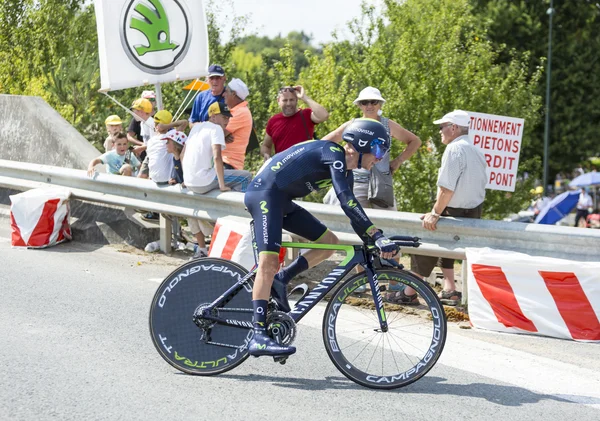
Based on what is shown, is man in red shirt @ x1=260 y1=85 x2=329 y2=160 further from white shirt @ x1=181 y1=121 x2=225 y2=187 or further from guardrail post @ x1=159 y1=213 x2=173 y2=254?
guardrail post @ x1=159 y1=213 x2=173 y2=254

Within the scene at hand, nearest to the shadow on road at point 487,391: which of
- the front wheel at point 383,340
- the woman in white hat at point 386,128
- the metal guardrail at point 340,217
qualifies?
the front wheel at point 383,340

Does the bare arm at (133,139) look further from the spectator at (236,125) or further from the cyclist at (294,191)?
the cyclist at (294,191)

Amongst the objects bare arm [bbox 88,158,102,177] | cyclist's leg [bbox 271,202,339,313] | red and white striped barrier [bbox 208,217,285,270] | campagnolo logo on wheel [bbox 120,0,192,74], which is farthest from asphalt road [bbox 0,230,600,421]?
campagnolo logo on wheel [bbox 120,0,192,74]

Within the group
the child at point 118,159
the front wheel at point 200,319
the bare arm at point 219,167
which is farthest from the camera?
the child at point 118,159

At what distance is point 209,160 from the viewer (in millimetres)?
9500

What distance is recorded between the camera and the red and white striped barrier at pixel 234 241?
846cm

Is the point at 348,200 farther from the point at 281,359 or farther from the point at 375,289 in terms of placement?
the point at 281,359

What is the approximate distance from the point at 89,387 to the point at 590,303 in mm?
3977

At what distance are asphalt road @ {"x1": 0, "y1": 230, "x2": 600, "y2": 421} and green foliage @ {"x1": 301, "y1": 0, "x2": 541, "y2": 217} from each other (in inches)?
398

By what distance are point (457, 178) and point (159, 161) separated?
365cm

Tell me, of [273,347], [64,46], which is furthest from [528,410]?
[64,46]

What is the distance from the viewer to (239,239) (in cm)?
852

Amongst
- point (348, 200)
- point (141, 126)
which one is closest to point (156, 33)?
point (141, 126)

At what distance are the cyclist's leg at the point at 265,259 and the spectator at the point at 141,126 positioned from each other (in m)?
5.74
